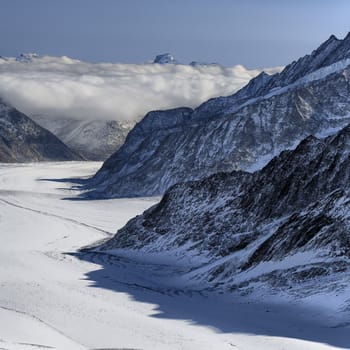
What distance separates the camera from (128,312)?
60000 millimetres

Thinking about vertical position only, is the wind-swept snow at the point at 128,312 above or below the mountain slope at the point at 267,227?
below

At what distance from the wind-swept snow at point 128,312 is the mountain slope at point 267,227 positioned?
4007 mm

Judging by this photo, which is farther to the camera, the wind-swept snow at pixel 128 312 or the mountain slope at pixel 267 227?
the mountain slope at pixel 267 227

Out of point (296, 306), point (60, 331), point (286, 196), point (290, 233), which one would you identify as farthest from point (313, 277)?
point (286, 196)

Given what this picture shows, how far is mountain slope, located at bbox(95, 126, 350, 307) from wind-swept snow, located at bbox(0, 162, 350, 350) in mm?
4007

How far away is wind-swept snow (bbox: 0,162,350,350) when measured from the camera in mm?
49938

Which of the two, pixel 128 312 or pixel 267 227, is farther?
pixel 267 227

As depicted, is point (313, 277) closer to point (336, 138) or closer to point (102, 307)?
point (102, 307)

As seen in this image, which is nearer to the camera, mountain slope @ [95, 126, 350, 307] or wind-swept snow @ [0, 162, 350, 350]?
wind-swept snow @ [0, 162, 350, 350]

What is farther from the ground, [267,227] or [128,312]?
[267,227]

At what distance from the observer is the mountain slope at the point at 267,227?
67.2 meters

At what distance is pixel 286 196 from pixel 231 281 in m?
26.0

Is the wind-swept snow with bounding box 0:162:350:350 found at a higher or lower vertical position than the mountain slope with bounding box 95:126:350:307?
lower

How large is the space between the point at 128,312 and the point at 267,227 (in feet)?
112
